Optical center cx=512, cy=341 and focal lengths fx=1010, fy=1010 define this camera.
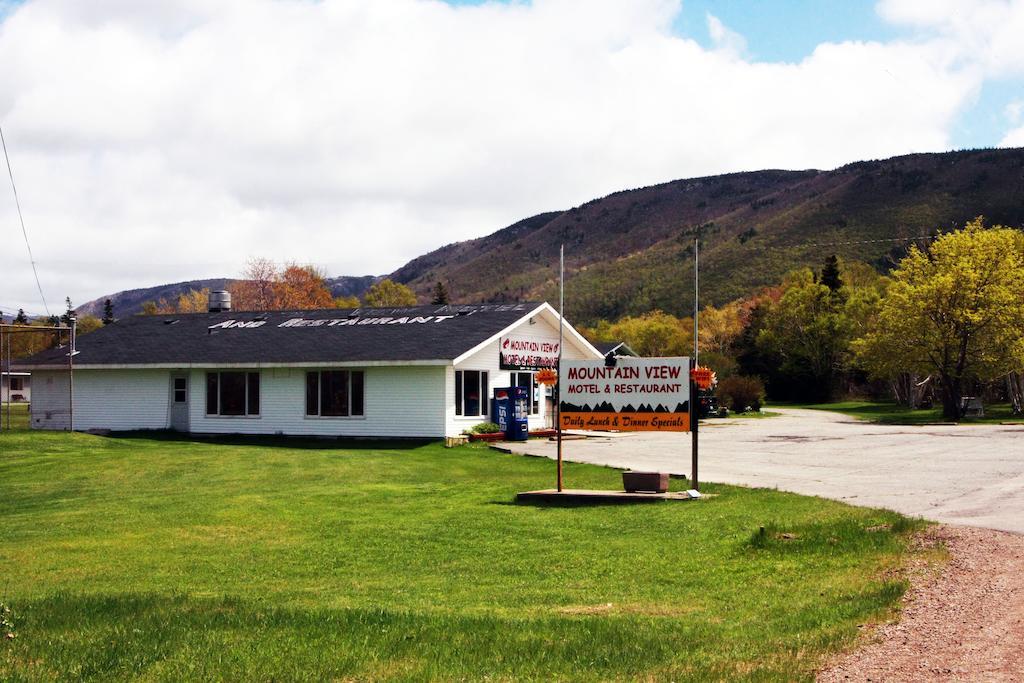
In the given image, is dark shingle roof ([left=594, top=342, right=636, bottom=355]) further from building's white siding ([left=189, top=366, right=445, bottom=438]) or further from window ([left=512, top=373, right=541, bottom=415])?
building's white siding ([left=189, top=366, right=445, bottom=438])

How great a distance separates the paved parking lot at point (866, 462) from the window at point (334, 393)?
6.61m

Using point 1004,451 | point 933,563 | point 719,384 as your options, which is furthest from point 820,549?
point 719,384

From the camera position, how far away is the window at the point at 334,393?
1363 inches

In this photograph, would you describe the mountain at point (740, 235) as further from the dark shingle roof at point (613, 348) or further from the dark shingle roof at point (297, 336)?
Result: the dark shingle roof at point (297, 336)

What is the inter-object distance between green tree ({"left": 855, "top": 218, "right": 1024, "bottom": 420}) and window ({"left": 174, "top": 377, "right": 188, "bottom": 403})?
3513cm

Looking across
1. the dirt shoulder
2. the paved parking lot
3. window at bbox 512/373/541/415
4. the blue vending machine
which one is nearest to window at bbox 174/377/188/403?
the blue vending machine

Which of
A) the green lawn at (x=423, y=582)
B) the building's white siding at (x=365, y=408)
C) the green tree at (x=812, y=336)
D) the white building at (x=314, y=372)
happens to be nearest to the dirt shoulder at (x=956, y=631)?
the green lawn at (x=423, y=582)

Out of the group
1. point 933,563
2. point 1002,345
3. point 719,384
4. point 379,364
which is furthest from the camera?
point 719,384

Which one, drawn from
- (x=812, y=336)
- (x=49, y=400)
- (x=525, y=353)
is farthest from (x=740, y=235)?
(x=49, y=400)

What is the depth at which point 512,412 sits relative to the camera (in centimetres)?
3444

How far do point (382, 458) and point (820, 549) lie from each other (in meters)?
17.5

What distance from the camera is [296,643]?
300 inches

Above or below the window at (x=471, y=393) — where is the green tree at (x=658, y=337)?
above

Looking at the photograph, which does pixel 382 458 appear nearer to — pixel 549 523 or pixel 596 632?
pixel 549 523
